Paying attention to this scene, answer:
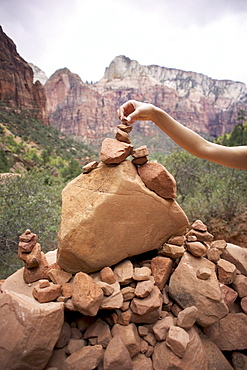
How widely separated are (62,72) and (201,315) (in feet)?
321

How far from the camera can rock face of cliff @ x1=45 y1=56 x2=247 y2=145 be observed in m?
75.8

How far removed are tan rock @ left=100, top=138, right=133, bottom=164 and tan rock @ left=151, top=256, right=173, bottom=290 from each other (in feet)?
4.12

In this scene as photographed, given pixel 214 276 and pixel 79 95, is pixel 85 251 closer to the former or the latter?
pixel 214 276

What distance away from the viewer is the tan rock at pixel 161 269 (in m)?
2.30

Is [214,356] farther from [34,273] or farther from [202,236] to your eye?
[34,273]

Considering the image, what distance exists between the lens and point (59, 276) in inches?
86.7

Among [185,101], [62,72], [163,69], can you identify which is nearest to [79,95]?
[62,72]

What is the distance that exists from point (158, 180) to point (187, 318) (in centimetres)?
143

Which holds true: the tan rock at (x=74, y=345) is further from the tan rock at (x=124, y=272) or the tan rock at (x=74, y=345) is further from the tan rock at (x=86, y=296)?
the tan rock at (x=124, y=272)

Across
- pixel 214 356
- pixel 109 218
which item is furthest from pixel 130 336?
pixel 109 218

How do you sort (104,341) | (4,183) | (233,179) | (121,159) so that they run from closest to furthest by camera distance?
1. (104,341)
2. (121,159)
3. (4,183)
4. (233,179)

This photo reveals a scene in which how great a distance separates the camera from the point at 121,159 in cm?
239

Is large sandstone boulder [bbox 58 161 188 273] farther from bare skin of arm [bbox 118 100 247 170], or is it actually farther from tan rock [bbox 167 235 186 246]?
bare skin of arm [bbox 118 100 247 170]

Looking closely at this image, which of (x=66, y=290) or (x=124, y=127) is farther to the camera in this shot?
(x=124, y=127)
